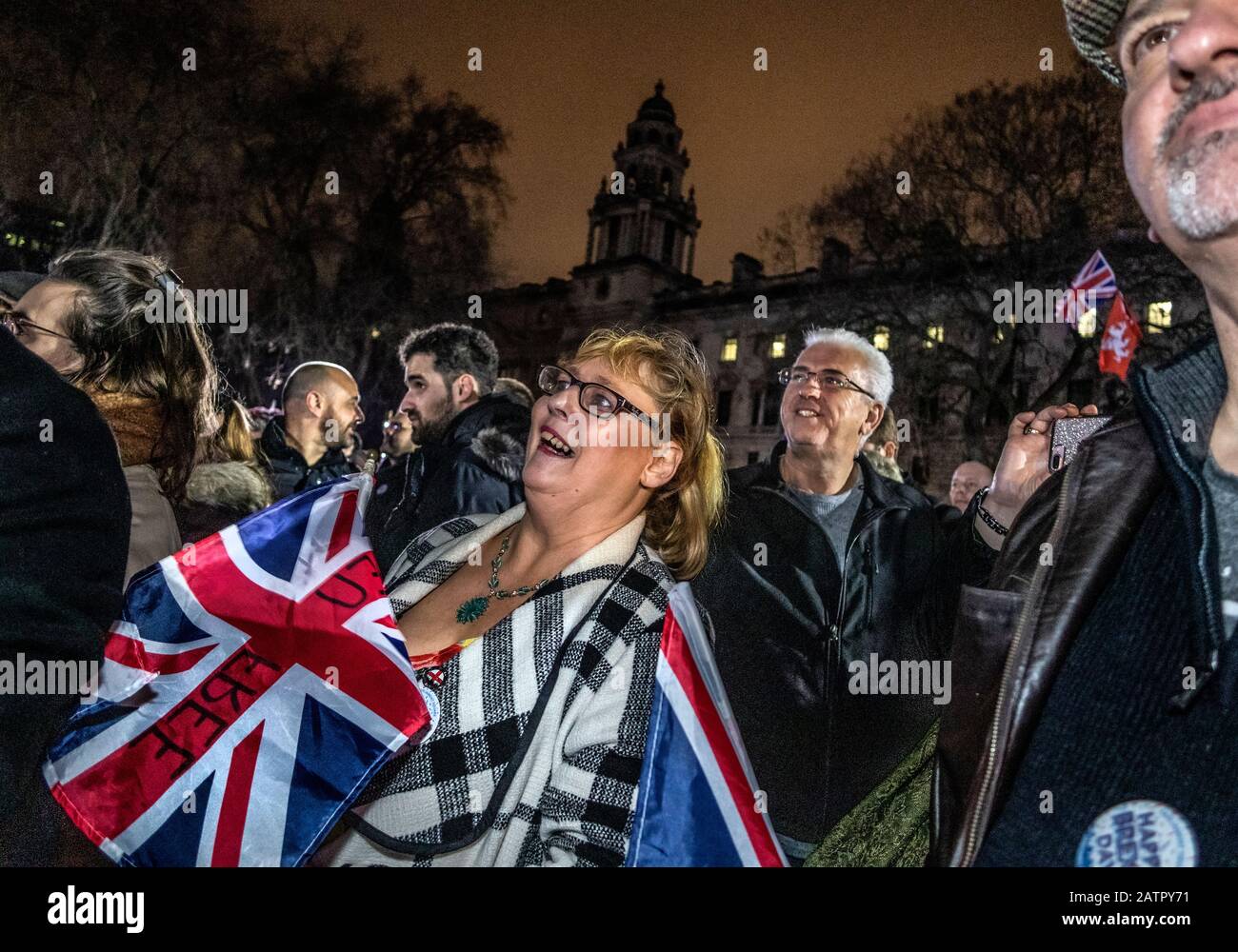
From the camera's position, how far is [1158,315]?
757 inches

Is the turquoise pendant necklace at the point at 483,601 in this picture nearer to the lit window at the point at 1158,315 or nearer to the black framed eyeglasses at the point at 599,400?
the black framed eyeglasses at the point at 599,400

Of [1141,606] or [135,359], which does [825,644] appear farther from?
[135,359]

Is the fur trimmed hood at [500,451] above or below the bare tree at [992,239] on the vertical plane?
below

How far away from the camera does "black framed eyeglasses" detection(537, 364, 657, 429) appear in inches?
119

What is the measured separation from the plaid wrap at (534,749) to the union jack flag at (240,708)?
A: 8.9 inches

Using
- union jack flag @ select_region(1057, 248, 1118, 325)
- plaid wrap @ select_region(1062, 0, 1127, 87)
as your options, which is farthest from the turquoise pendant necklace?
union jack flag @ select_region(1057, 248, 1118, 325)

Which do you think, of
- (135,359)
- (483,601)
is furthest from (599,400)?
(135,359)

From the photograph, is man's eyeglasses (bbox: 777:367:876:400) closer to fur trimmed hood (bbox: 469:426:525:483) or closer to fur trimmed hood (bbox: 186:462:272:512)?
fur trimmed hood (bbox: 469:426:525:483)

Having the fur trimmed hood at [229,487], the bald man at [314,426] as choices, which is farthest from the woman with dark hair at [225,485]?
the bald man at [314,426]

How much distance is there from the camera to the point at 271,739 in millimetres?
2264

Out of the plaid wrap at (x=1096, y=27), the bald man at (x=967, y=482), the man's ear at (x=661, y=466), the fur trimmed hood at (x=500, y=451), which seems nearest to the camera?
the plaid wrap at (x=1096, y=27)

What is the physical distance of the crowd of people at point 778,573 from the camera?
154 cm
